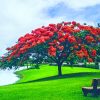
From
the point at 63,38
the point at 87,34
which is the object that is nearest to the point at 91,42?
the point at 87,34

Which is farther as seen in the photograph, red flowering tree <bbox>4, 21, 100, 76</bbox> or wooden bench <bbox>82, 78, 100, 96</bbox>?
red flowering tree <bbox>4, 21, 100, 76</bbox>

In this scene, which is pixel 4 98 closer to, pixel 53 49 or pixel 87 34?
pixel 53 49

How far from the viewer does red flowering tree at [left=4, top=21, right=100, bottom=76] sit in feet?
168

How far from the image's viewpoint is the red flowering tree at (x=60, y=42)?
5122 cm

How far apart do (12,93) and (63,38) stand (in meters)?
18.6

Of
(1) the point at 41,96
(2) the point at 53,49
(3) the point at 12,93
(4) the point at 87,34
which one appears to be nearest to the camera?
(1) the point at 41,96

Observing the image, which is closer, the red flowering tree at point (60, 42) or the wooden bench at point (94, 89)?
the wooden bench at point (94, 89)

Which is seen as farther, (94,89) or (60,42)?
(60,42)

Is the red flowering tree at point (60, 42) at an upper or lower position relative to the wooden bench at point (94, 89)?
upper

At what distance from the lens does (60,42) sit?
5206 centimetres

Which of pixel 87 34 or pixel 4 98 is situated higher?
pixel 87 34

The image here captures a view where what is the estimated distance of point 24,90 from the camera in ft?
117

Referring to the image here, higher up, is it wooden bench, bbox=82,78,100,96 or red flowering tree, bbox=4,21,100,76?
red flowering tree, bbox=4,21,100,76

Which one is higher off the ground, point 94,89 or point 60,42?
point 60,42
